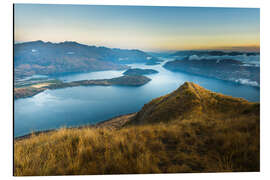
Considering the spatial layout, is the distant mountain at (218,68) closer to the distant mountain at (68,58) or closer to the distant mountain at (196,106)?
the distant mountain at (196,106)

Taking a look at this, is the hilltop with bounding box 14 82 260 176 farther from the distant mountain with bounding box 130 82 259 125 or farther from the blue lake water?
the blue lake water

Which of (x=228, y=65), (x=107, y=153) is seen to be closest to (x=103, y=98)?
(x=107, y=153)

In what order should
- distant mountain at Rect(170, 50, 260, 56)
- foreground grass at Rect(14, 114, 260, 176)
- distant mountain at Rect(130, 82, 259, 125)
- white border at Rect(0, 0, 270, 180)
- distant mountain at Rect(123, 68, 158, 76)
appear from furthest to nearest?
distant mountain at Rect(123, 68, 158, 76), distant mountain at Rect(170, 50, 260, 56), distant mountain at Rect(130, 82, 259, 125), white border at Rect(0, 0, 270, 180), foreground grass at Rect(14, 114, 260, 176)

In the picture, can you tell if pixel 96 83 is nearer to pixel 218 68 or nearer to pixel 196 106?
pixel 196 106

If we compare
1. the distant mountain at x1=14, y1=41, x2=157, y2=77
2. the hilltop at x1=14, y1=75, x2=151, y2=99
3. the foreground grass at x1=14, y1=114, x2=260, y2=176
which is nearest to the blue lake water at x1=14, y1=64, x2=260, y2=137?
the hilltop at x1=14, y1=75, x2=151, y2=99

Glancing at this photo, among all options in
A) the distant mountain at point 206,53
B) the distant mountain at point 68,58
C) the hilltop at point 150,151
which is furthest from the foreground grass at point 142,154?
the distant mountain at point 206,53
